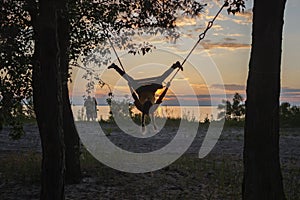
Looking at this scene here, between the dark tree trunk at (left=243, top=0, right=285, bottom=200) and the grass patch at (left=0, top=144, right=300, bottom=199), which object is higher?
the dark tree trunk at (left=243, top=0, right=285, bottom=200)

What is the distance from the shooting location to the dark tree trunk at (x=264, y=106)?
242 inches

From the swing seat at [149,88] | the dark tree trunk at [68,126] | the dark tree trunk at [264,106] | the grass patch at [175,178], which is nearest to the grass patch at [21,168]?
the grass patch at [175,178]

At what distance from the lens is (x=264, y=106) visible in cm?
613

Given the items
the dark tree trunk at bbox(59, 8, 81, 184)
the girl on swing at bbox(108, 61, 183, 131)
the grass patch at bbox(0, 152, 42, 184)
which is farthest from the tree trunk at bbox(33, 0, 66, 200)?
the grass patch at bbox(0, 152, 42, 184)

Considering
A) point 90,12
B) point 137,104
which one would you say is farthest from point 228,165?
point 90,12

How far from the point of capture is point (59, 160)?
6711mm

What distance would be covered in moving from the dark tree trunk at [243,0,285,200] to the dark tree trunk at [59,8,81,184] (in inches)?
187

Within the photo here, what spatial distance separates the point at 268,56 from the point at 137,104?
5.12m

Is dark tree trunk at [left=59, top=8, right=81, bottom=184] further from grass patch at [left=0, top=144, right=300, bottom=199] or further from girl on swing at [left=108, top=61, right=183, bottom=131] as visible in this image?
girl on swing at [left=108, top=61, right=183, bottom=131]

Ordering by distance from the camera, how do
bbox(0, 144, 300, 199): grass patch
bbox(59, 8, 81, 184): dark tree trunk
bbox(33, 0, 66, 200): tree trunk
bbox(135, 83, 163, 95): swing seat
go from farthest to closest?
bbox(135, 83, 163, 95): swing seat
bbox(59, 8, 81, 184): dark tree trunk
bbox(0, 144, 300, 199): grass patch
bbox(33, 0, 66, 200): tree trunk

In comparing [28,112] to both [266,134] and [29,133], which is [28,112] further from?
[29,133]

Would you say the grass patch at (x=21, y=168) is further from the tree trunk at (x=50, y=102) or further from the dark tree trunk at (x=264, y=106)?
the dark tree trunk at (x=264, y=106)

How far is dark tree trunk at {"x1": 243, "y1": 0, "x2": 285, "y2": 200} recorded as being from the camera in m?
6.14

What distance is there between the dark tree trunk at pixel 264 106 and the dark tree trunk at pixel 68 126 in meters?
4.75
